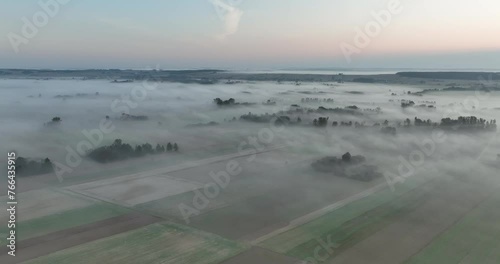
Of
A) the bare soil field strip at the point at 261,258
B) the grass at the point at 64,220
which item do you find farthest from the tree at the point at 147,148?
the bare soil field strip at the point at 261,258

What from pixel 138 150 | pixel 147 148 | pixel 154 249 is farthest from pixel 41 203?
pixel 147 148

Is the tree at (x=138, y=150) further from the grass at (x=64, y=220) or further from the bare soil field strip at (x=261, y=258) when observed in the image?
the bare soil field strip at (x=261, y=258)

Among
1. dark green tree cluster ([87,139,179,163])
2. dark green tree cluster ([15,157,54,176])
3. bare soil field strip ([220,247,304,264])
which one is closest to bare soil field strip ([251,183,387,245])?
bare soil field strip ([220,247,304,264])

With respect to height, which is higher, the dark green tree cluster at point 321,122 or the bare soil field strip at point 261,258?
the dark green tree cluster at point 321,122

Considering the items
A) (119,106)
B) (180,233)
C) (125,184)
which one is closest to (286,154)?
(125,184)

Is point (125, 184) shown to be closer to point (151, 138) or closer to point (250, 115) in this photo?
point (151, 138)

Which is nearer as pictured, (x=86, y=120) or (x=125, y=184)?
(x=125, y=184)
